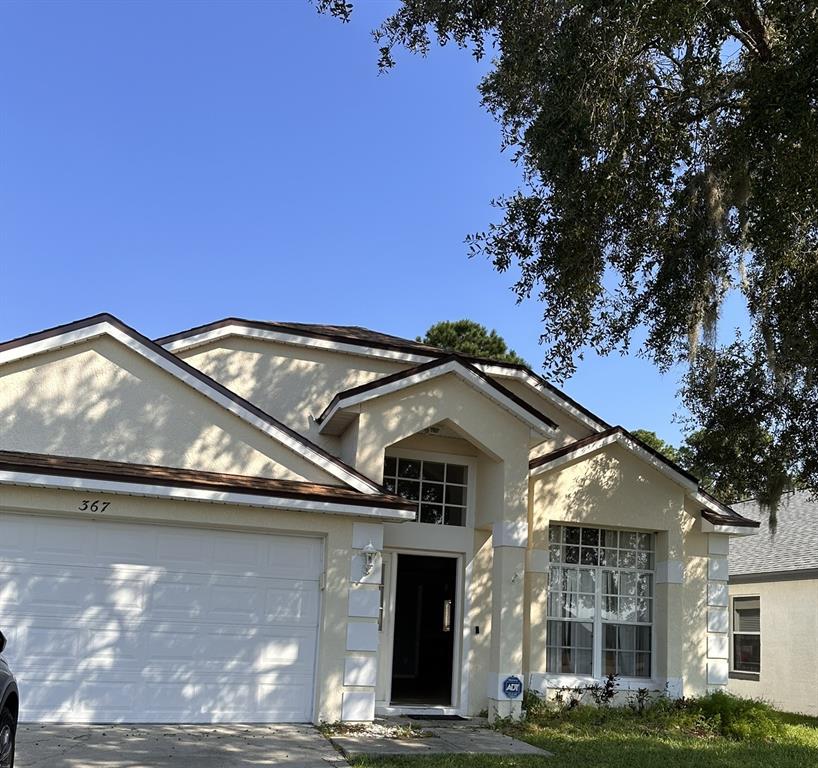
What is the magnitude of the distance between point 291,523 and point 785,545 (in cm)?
1332

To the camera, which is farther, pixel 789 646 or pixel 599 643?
pixel 789 646

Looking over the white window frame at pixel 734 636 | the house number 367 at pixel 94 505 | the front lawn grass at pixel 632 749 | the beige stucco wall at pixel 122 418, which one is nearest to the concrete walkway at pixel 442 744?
the front lawn grass at pixel 632 749

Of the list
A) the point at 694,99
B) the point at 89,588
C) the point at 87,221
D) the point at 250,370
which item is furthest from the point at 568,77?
the point at 87,221

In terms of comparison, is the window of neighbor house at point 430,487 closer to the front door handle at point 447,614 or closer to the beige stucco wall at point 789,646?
the front door handle at point 447,614

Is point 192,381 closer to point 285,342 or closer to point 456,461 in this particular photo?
point 285,342

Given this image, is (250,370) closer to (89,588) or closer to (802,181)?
(89,588)

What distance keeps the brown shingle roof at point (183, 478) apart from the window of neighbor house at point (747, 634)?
11653 millimetres

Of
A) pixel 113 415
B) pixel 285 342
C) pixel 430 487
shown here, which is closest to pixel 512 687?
pixel 430 487

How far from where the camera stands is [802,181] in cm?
934

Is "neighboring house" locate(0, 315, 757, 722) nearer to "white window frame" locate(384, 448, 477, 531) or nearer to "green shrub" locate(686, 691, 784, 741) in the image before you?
"white window frame" locate(384, 448, 477, 531)

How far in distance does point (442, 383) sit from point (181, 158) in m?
8.35

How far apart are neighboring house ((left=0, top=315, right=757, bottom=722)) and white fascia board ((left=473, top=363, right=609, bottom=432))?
0.24ft

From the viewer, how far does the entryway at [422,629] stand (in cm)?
1584

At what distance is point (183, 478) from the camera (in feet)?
35.4
